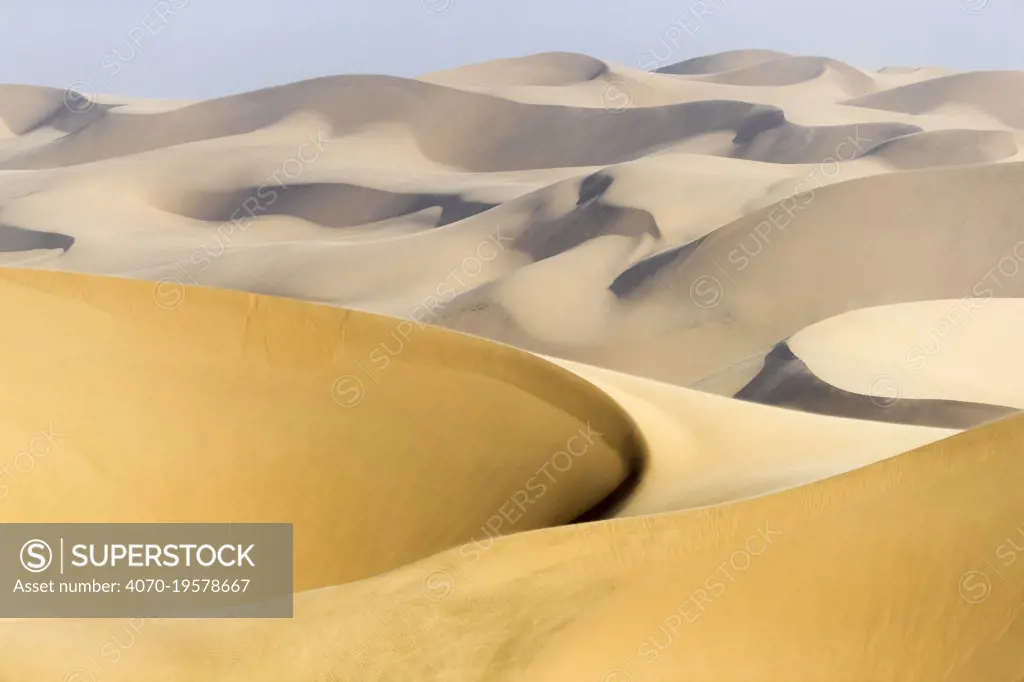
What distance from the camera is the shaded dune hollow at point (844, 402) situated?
920 cm

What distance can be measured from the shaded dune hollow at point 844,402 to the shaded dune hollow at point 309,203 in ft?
59.6

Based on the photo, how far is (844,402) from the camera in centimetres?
977

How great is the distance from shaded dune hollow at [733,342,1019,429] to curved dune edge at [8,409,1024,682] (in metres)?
6.53

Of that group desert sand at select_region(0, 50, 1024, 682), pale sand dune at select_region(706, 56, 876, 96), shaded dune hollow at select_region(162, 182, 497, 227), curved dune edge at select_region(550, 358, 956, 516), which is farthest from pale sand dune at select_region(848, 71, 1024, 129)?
curved dune edge at select_region(550, 358, 956, 516)

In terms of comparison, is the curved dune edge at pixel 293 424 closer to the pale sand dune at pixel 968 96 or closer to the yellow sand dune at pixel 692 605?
the yellow sand dune at pixel 692 605

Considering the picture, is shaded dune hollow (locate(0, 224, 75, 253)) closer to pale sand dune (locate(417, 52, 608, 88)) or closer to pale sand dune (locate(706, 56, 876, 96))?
pale sand dune (locate(417, 52, 608, 88))

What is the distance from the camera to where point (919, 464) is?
3.23 meters

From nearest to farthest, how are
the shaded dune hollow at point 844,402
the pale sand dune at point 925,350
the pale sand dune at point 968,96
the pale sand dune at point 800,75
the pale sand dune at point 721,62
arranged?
1. the shaded dune hollow at point 844,402
2. the pale sand dune at point 925,350
3. the pale sand dune at point 968,96
4. the pale sand dune at point 800,75
5. the pale sand dune at point 721,62

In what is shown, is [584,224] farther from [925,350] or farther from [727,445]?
[727,445]

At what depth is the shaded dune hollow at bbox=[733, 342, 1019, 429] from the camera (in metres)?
9.20

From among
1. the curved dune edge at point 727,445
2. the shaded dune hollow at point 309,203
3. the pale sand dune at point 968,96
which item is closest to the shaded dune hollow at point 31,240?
the shaded dune hollow at point 309,203

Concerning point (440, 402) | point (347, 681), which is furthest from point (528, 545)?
point (440, 402)

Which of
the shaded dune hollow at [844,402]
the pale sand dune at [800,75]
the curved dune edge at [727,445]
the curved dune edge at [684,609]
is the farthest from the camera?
the pale sand dune at [800,75]

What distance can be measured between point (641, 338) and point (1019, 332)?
545 cm
